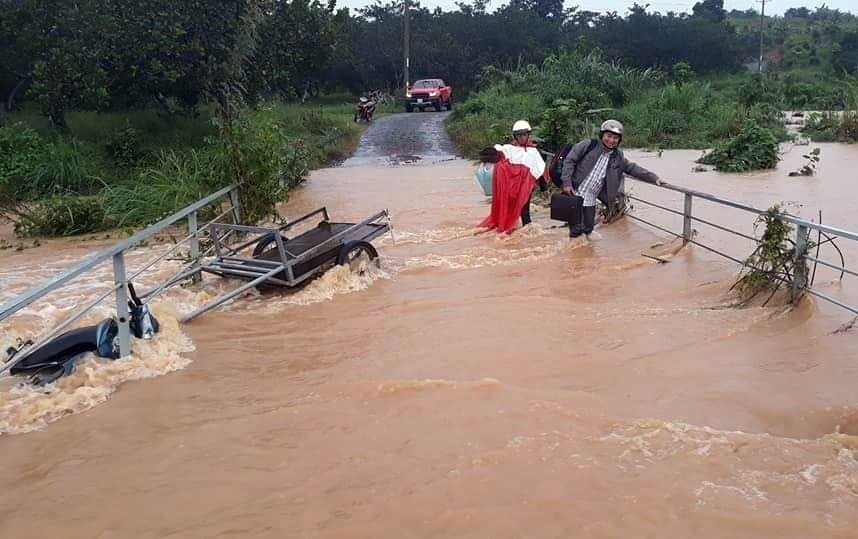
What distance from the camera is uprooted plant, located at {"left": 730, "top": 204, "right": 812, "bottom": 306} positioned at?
6172 millimetres

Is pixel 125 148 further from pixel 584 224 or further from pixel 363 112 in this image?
pixel 363 112

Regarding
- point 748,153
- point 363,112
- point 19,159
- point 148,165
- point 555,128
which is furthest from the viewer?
point 363,112

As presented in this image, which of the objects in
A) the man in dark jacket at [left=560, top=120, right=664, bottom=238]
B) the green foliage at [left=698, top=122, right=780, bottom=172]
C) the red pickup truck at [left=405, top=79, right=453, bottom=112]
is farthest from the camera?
the red pickup truck at [left=405, top=79, right=453, bottom=112]

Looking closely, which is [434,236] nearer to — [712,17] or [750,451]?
[750,451]

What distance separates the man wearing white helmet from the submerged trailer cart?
1.92m

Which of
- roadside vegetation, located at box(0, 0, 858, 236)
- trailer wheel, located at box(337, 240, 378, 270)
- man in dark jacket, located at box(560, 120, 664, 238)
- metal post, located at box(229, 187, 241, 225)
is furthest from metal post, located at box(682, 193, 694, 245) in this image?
metal post, located at box(229, 187, 241, 225)

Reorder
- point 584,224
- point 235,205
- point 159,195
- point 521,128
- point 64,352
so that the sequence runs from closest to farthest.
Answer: point 64,352
point 584,224
point 235,205
point 521,128
point 159,195

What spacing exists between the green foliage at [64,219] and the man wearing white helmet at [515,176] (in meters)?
6.18

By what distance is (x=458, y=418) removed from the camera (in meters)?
4.43

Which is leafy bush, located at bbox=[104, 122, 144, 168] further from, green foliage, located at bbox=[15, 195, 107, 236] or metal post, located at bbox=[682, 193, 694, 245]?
metal post, located at bbox=[682, 193, 694, 245]

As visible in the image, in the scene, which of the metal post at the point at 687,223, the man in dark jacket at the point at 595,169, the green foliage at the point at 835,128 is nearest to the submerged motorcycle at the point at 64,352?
the man in dark jacket at the point at 595,169

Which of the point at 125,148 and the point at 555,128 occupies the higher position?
the point at 555,128

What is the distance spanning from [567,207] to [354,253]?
246 cm

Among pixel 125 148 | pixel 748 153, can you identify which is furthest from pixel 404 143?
pixel 748 153
